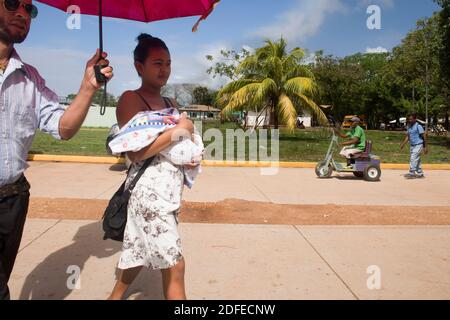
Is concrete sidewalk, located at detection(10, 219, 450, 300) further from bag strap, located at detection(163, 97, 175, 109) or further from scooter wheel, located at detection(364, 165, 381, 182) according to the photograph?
scooter wheel, located at detection(364, 165, 381, 182)

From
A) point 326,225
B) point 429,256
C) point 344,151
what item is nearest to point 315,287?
point 429,256

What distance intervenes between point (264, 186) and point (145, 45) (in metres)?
5.83

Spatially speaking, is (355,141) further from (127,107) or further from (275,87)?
(275,87)

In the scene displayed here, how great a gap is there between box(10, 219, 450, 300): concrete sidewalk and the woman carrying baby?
2.74 ft

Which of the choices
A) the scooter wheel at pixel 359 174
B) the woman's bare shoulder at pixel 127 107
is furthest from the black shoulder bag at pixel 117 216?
the scooter wheel at pixel 359 174

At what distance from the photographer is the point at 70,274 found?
3.36 metres

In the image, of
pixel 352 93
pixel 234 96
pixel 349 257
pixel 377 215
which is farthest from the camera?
pixel 352 93

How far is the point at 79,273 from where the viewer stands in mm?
3389

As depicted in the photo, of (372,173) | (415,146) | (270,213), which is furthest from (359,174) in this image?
(270,213)

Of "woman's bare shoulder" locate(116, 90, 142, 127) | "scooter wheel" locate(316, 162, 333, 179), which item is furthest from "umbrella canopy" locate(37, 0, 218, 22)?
"scooter wheel" locate(316, 162, 333, 179)

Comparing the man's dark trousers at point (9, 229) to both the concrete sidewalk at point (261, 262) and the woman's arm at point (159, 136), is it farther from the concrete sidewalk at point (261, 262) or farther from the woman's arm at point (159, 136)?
the concrete sidewalk at point (261, 262)
